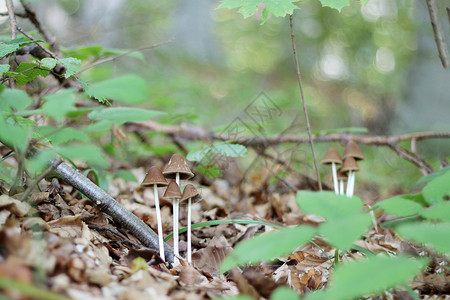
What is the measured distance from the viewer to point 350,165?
262 centimetres

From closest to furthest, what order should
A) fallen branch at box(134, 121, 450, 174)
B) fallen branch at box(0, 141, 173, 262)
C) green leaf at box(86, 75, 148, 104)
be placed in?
green leaf at box(86, 75, 148, 104) → fallen branch at box(0, 141, 173, 262) → fallen branch at box(134, 121, 450, 174)

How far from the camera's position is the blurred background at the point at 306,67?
491 cm

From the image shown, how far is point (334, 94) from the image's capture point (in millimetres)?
10641

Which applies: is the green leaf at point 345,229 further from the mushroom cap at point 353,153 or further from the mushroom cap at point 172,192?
the mushroom cap at point 353,153

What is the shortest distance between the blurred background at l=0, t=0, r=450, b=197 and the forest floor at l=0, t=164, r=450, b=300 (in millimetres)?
1316

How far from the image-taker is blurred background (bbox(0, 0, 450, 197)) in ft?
16.1

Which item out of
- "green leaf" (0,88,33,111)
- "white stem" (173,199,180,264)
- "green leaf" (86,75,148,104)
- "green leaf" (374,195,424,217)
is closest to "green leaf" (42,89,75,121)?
"green leaf" (86,75,148,104)

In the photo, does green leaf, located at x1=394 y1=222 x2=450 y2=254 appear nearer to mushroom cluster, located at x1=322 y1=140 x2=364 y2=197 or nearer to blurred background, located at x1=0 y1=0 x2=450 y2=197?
mushroom cluster, located at x1=322 y1=140 x2=364 y2=197

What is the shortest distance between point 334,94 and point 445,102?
5023mm

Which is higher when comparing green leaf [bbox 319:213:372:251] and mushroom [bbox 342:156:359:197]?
mushroom [bbox 342:156:359:197]

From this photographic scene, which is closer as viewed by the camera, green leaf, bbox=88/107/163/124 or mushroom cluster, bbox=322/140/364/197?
green leaf, bbox=88/107/163/124

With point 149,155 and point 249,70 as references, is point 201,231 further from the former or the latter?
point 249,70

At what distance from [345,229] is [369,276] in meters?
0.14

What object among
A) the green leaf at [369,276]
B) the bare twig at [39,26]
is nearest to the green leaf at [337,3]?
the green leaf at [369,276]
